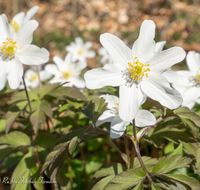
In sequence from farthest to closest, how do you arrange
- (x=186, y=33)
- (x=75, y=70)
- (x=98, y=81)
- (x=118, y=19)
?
(x=118, y=19)
(x=186, y=33)
(x=75, y=70)
(x=98, y=81)

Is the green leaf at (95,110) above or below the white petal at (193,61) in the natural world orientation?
below

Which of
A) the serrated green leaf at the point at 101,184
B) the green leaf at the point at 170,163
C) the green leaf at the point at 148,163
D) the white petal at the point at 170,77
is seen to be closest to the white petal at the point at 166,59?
the white petal at the point at 170,77

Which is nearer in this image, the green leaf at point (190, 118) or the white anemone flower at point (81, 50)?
the green leaf at point (190, 118)

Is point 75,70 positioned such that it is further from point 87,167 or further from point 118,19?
point 118,19

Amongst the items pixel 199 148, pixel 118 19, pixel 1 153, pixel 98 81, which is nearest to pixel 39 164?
pixel 1 153

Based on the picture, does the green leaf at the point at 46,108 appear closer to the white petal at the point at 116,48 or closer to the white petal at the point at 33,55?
the white petal at the point at 33,55

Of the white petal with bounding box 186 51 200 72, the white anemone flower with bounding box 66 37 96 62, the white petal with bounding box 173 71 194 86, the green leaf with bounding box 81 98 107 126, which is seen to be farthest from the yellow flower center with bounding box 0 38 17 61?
the white anemone flower with bounding box 66 37 96 62

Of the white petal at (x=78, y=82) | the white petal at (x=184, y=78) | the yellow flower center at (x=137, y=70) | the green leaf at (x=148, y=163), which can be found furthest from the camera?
the white petal at (x=78, y=82)
